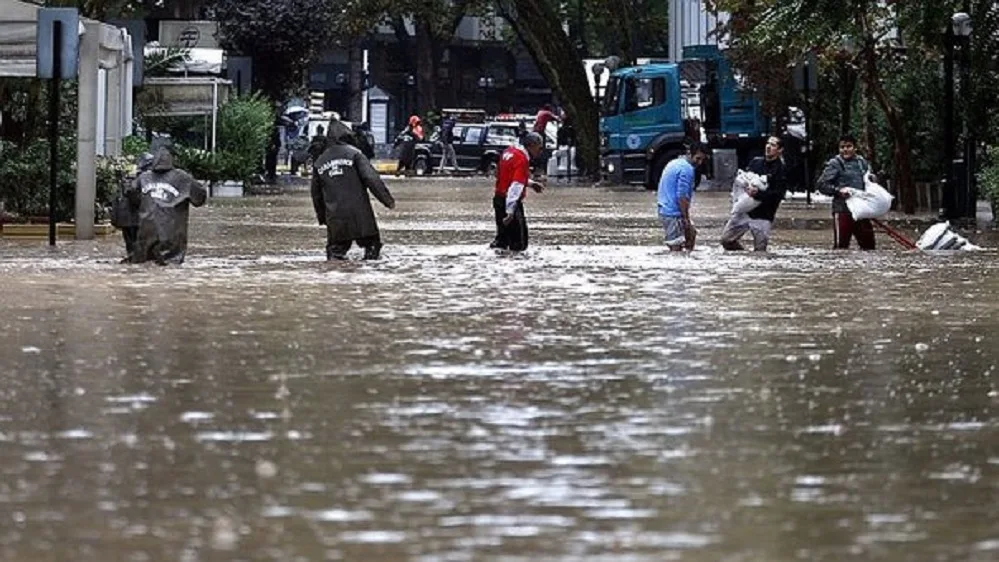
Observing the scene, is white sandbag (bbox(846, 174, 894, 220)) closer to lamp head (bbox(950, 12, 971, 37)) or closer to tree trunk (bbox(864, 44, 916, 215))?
lamp head (bbox(950, 12, 971, 37))

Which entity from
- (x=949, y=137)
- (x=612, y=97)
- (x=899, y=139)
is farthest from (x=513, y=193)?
(x=612, y=97)

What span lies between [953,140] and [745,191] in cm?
981

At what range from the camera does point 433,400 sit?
38.9 ft

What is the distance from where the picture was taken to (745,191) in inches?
1118


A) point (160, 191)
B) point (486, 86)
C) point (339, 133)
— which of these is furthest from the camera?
point (486, 86)

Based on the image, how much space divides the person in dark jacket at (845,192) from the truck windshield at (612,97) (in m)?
31.0

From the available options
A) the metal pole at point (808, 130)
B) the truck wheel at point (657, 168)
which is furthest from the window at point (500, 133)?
the metal pole at point (808, 130)

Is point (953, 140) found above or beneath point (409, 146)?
beneath

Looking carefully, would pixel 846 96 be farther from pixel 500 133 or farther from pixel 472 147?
pixel 472 147

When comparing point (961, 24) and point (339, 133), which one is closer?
point (339, 133)

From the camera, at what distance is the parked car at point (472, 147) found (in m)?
79.2

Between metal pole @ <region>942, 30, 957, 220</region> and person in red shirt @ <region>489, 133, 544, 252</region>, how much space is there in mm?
8658

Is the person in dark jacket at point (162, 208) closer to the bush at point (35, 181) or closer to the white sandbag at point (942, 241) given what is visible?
the bush at point (35, 181)

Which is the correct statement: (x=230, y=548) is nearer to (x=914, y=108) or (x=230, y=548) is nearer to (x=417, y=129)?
(x=914, y=108)
